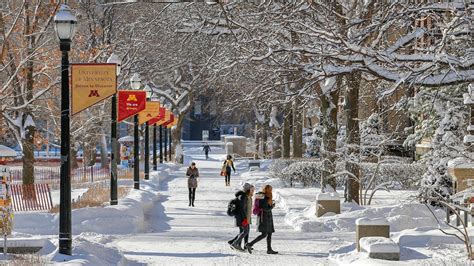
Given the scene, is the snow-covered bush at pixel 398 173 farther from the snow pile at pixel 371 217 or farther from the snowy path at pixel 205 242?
the snow pile at pixel 371 217

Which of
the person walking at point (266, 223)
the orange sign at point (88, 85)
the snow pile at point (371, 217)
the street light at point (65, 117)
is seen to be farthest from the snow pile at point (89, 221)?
the street light at point (65, 117)

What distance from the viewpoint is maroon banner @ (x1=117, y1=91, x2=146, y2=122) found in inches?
1241

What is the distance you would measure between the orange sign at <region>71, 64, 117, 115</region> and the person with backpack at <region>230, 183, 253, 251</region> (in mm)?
4059

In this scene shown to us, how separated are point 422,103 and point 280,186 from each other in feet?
30.5

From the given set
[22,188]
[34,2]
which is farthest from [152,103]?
[22,188]

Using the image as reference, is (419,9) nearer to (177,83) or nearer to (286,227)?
(286,227)

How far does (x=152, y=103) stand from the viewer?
42.8m

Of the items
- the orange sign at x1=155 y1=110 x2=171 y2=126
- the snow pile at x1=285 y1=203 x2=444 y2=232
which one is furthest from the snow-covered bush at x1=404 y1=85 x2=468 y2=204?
the orange sign at x1=155 y1=110 x2=171 y2=126

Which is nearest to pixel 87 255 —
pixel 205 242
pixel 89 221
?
pixel 205 242

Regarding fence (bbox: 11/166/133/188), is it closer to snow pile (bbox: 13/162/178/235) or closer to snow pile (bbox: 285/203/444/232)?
snow pile (bbox: 13/162/178/235)

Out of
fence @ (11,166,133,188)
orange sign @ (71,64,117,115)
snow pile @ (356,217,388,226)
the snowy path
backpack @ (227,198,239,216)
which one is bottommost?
the snowy path

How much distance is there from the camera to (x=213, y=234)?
71.4ft

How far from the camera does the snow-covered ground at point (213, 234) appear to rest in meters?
16.2

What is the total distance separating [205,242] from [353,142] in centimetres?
1255
